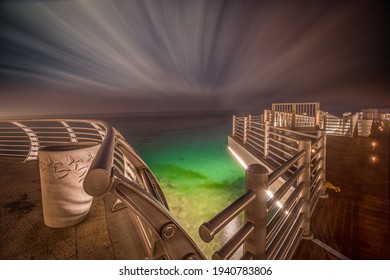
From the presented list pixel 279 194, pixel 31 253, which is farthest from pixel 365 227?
pixel 31 253

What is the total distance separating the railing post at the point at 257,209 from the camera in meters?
1.23

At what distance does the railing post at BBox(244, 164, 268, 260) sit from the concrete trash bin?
2174 millimetres

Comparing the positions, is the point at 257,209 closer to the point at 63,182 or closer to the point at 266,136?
the point at 63,182

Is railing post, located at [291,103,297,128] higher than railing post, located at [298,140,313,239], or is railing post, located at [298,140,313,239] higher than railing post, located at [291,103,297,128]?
railing post, located at [291,103,297,128]

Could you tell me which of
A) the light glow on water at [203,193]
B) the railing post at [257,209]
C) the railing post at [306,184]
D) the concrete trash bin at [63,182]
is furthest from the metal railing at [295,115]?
the concrete trash bin at [63,182]

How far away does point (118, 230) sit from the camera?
2.30 meters

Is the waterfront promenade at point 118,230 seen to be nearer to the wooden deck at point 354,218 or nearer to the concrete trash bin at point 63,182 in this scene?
the wooden deck at point 354,218

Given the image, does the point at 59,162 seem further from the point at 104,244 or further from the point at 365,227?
the point at 365,227

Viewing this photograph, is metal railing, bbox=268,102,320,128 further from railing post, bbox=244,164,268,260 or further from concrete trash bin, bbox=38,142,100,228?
concrete trash bin, bbox=38,142,100,228

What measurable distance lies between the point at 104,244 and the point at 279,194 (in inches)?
82.6

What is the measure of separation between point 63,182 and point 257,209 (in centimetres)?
233

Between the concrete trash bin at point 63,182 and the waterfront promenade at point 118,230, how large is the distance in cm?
18

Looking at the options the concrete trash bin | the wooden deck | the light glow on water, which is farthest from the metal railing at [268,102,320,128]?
the concrete trash bin

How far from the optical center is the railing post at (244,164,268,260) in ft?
4.04
